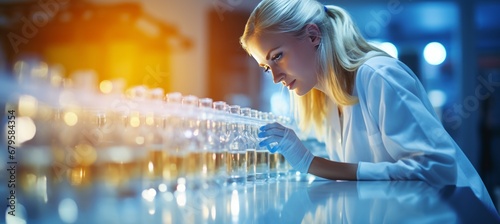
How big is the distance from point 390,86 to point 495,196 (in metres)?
3.87

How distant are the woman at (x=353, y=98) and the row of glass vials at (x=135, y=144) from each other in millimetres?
169

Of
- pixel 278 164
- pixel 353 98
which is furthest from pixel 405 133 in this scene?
pixel 278 164

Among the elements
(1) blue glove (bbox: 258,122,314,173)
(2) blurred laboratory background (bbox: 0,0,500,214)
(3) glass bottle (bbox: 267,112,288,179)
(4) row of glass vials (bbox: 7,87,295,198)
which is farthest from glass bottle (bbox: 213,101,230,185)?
(2) blurred laboratory background (bbox: 0,0,500,214)

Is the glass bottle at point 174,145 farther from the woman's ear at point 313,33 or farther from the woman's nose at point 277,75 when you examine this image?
the woman's ear at point 313,33

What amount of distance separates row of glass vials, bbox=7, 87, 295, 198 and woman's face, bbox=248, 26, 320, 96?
11.5 inches

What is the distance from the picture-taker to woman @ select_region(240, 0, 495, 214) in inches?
62.6

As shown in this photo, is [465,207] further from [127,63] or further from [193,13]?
[193,13]

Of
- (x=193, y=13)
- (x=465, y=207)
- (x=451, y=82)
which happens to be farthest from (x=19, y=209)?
(x=451, y=82)

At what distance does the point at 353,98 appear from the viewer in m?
1.83

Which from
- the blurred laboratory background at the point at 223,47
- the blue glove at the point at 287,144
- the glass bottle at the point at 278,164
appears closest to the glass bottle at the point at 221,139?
the blue glove at the point at 287,144

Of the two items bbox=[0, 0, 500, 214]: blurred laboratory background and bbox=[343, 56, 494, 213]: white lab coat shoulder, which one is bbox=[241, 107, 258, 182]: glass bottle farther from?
bbox=[0, 0, 500, 214]: blurred laboratory background

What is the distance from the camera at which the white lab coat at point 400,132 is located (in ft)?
5.16

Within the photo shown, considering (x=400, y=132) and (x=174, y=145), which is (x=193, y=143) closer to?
(x=174, y=145)

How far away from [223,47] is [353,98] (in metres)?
3.40
